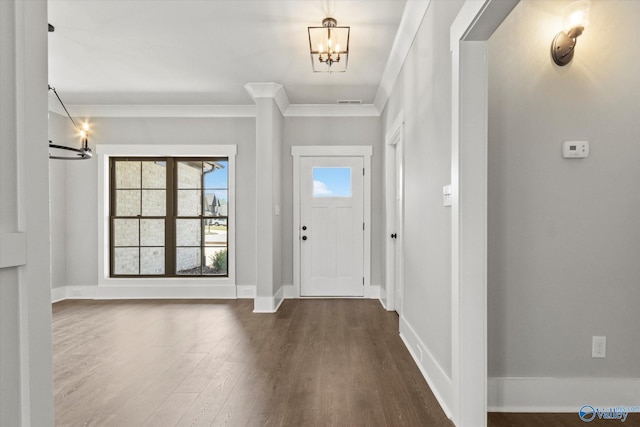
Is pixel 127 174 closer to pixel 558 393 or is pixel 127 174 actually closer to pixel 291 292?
pixel 291 292

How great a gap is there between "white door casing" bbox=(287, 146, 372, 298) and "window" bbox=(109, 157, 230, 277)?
106cm

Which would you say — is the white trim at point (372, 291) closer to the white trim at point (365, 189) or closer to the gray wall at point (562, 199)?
the white trim at point (365, 189)

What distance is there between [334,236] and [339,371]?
2754 millimetres

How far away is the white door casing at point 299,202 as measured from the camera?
17.9 ft

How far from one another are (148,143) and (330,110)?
269cm

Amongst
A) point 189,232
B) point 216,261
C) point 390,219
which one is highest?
point 390,219

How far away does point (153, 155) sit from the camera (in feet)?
18.2

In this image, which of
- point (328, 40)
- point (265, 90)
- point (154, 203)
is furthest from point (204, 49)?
point (154, 203)

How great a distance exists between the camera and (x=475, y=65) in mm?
1969

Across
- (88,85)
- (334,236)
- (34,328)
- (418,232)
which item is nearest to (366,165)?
(334,236)

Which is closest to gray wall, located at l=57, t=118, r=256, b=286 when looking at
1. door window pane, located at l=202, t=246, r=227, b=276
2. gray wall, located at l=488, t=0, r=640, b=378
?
door window pane, located at l=202, t=246, r=227, b=276

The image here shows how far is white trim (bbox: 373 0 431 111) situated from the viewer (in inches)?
114

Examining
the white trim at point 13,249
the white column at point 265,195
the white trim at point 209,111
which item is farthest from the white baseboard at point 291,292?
the white trim at point 13,249

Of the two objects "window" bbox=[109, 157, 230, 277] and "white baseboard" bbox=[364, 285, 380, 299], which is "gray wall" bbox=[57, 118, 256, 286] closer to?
"window" bbox=[109, 157, 230, 277]
